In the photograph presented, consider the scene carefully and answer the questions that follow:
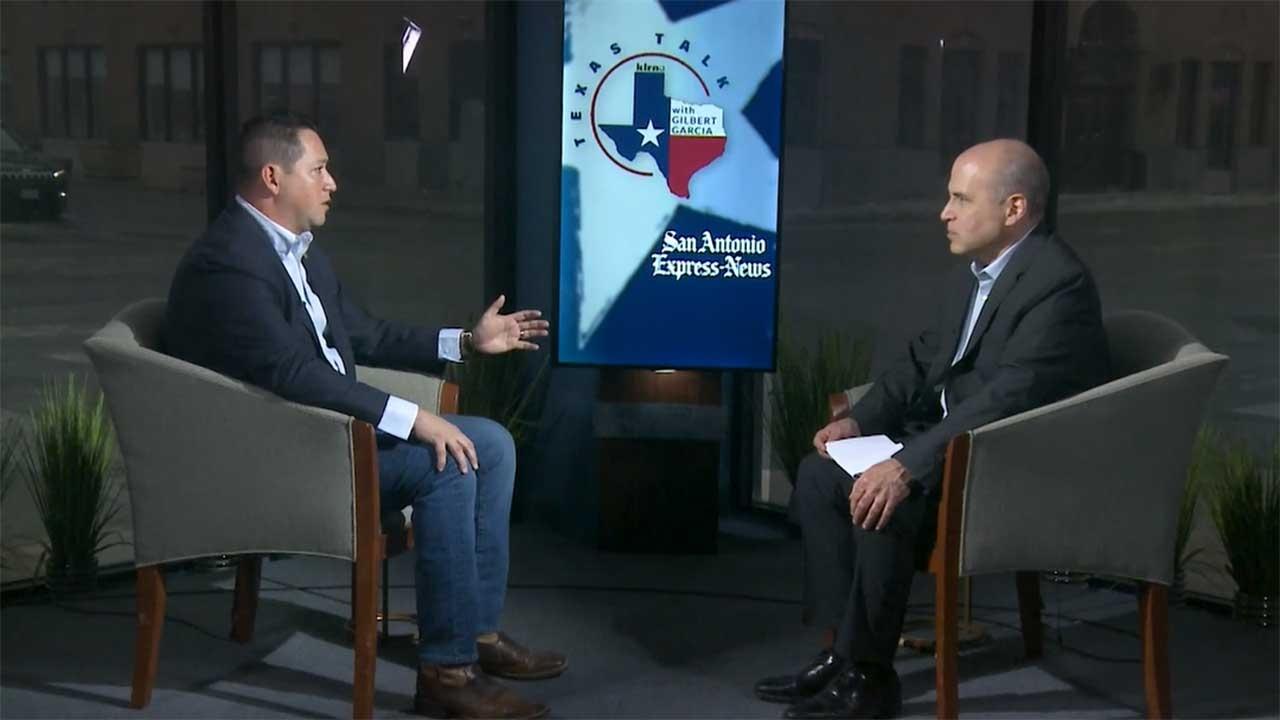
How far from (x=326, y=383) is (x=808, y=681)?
4.57ft

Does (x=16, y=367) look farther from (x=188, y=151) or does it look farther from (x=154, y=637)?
(x=154, y=637)

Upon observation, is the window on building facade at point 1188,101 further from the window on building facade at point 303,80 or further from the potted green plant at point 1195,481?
the window on building facade at point 303,80

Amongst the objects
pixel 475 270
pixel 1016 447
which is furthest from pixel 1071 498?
pixel 475 270

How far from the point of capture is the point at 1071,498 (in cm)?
375

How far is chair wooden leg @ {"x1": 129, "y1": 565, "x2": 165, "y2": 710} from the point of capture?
3.88 meters

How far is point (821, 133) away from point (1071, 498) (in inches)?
89.2

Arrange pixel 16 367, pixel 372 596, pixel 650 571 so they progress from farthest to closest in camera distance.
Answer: pixel 650 571 < pixel 16 367 < pixel 372 596

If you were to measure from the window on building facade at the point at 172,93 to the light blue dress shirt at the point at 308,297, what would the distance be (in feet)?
4.01

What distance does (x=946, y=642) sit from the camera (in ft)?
12.2

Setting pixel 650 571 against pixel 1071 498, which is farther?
pixel 650 571

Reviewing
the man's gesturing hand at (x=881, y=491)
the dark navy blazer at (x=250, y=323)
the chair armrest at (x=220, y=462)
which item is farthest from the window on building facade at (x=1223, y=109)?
the chair armrest at (x=220, y=462)

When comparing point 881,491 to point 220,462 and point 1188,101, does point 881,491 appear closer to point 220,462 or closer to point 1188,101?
point 220,462

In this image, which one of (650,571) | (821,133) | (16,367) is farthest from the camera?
(821,133)

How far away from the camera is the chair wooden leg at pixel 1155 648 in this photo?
12.6 ft
